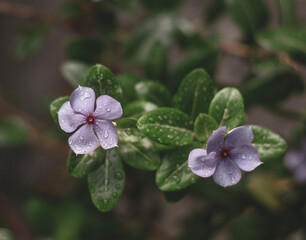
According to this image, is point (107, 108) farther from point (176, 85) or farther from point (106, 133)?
point (176, 85)

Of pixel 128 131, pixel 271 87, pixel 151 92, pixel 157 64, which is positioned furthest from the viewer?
pixel 271 87

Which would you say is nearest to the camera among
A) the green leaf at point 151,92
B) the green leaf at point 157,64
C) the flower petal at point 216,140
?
the flower petal at point 216,140

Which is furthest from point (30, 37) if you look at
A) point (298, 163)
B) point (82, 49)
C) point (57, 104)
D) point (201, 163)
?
point (298, 163)

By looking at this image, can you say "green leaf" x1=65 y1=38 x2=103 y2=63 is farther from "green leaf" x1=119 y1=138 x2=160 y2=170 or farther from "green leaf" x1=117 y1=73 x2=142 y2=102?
"green leaf" x1=119 y1=138 x2=160 y2=170

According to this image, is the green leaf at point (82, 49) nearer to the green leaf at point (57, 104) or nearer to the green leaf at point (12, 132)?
the green leaf at point (12, 132)

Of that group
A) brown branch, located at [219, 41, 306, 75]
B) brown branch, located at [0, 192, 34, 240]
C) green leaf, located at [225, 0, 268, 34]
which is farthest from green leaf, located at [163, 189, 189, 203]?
brown branch, located at [0, 192, 34, 240]

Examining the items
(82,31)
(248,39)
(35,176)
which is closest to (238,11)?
(248,39)

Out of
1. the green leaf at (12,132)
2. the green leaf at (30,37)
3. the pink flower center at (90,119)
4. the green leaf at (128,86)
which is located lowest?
the green leaf at (12,132)

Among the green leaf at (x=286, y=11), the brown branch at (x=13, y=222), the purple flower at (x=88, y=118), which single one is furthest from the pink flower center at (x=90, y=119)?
the brown branch at (x=13, y=222)
